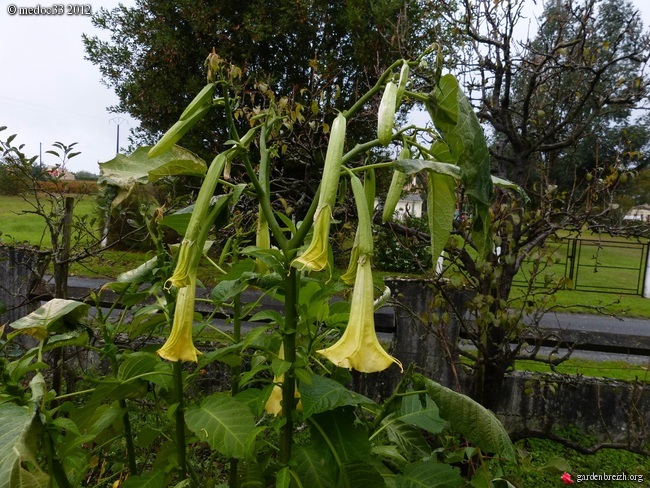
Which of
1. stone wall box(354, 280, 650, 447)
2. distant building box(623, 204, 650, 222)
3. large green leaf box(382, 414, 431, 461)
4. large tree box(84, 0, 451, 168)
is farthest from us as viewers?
large tree box(84, 0, 451, 168)

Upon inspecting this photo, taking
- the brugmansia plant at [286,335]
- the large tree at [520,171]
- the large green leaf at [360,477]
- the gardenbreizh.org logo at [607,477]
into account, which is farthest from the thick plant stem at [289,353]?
the gardenbreizh.org logo at [607,477]

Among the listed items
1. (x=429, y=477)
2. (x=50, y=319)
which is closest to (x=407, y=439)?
(x=429, y=477)

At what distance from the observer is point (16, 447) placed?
2.48 feet

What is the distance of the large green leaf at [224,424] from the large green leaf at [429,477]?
37cm

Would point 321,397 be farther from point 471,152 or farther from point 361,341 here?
point 471,152

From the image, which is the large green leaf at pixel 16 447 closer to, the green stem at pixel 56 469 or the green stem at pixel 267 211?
the green stem at pixel 56 469

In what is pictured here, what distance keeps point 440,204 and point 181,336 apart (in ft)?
1.76

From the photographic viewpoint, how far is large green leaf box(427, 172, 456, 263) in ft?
3.10

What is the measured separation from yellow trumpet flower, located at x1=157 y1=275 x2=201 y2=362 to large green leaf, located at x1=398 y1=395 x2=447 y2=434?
623 mm

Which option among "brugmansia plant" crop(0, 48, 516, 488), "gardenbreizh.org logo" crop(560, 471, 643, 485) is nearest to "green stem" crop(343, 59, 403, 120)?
"brugmansia plant" crop(0, 48, 516, 488)

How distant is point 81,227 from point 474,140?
2.26 meters

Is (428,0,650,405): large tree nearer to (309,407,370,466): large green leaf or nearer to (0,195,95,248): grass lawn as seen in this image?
(309,407,370,466): large green leaf

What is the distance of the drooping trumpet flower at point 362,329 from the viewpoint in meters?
0.78

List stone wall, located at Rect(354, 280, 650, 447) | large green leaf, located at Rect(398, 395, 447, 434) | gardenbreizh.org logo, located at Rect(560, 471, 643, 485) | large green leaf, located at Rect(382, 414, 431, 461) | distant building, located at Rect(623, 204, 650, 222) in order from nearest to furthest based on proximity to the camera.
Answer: large green leaf, located at Rect(398, 395, 447, 434) → large green leaf, located at Rect(382, 414, 431, 461) → gardenbreizh.org logo, located at Rect(560, 471, 643, 485) → stone wall, located at Rect(354, 280, 650, 447) → distant building, located at Rect(623, 204, 650, 222)
